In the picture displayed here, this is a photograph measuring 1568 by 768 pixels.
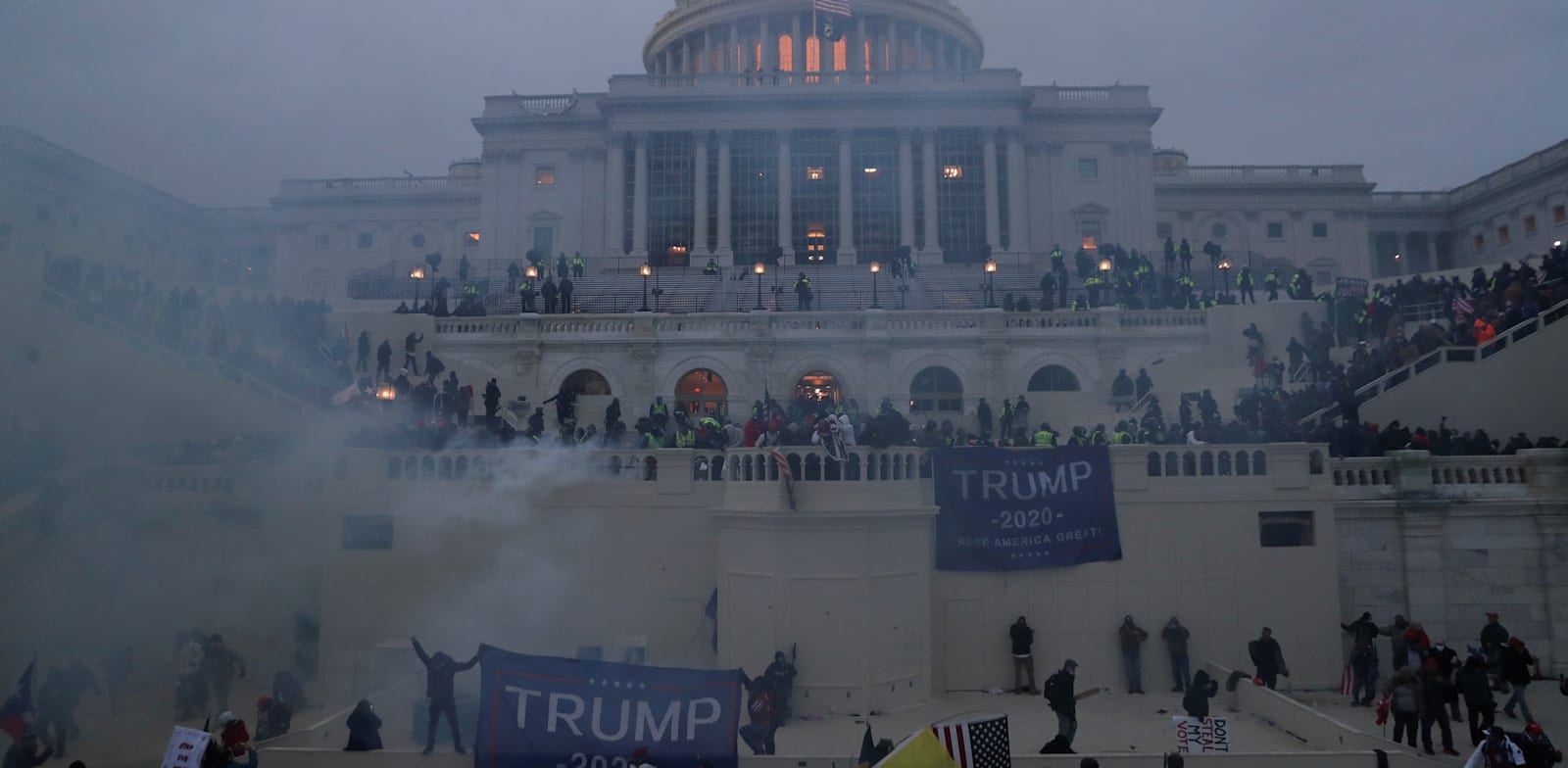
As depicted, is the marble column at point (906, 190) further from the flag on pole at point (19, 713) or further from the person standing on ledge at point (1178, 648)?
the flag on pole at point (19, 713)

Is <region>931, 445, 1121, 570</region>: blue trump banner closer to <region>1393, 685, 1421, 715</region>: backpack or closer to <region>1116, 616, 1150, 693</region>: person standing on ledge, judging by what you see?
<region>1116, 616, 1150, 693</region>: person standing on ledge

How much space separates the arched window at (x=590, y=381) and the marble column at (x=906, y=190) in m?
24.0

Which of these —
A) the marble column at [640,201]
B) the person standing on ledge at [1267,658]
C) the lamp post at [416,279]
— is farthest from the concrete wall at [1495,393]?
the marble column at [640,201]

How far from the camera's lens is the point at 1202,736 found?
13.2 m

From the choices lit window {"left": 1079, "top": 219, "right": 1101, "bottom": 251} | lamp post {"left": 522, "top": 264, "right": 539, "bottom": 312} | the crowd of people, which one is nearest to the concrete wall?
the crowd of people

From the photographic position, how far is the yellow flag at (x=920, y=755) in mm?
8664

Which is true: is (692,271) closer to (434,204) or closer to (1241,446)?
(434,204)

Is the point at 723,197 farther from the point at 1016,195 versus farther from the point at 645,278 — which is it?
the point at 1016,195

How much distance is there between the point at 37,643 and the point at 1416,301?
34.3 meters

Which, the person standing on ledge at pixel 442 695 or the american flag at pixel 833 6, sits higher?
the american flag at pixel 833 6

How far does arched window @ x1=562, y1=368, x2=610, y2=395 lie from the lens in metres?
33.9

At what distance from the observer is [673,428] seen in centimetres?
2881

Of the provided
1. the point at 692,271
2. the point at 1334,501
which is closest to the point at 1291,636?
the point at 1334,501

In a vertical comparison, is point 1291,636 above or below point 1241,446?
below
